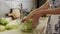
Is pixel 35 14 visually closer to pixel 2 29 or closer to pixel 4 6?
pixel 2 29

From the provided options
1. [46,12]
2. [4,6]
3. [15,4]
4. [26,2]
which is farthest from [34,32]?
[26,2]

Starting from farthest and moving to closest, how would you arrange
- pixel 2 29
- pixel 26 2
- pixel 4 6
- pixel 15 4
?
1. pixel 26 2
2. pixel 15 4
3. pixel 4 6
4. pixel 2 29

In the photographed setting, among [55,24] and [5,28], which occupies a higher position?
[55,24]

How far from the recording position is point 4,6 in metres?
1.60

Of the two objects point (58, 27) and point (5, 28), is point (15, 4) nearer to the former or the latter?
point (5, 28)

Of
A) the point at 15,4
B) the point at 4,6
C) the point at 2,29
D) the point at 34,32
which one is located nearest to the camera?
the point at 34,32

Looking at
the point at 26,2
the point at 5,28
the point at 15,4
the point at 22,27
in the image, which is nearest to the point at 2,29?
the point at 5,28

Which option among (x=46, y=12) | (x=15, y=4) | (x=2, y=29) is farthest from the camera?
(x=15, y=4)

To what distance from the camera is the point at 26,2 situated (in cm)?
202

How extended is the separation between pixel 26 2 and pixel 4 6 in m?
0.49

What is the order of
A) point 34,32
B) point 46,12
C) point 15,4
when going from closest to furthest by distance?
point 46,12
point 34,32
point 15,4

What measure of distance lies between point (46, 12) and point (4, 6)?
1.12 meters

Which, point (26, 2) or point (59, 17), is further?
point (26, 2)

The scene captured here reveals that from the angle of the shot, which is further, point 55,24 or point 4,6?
point 4,6
